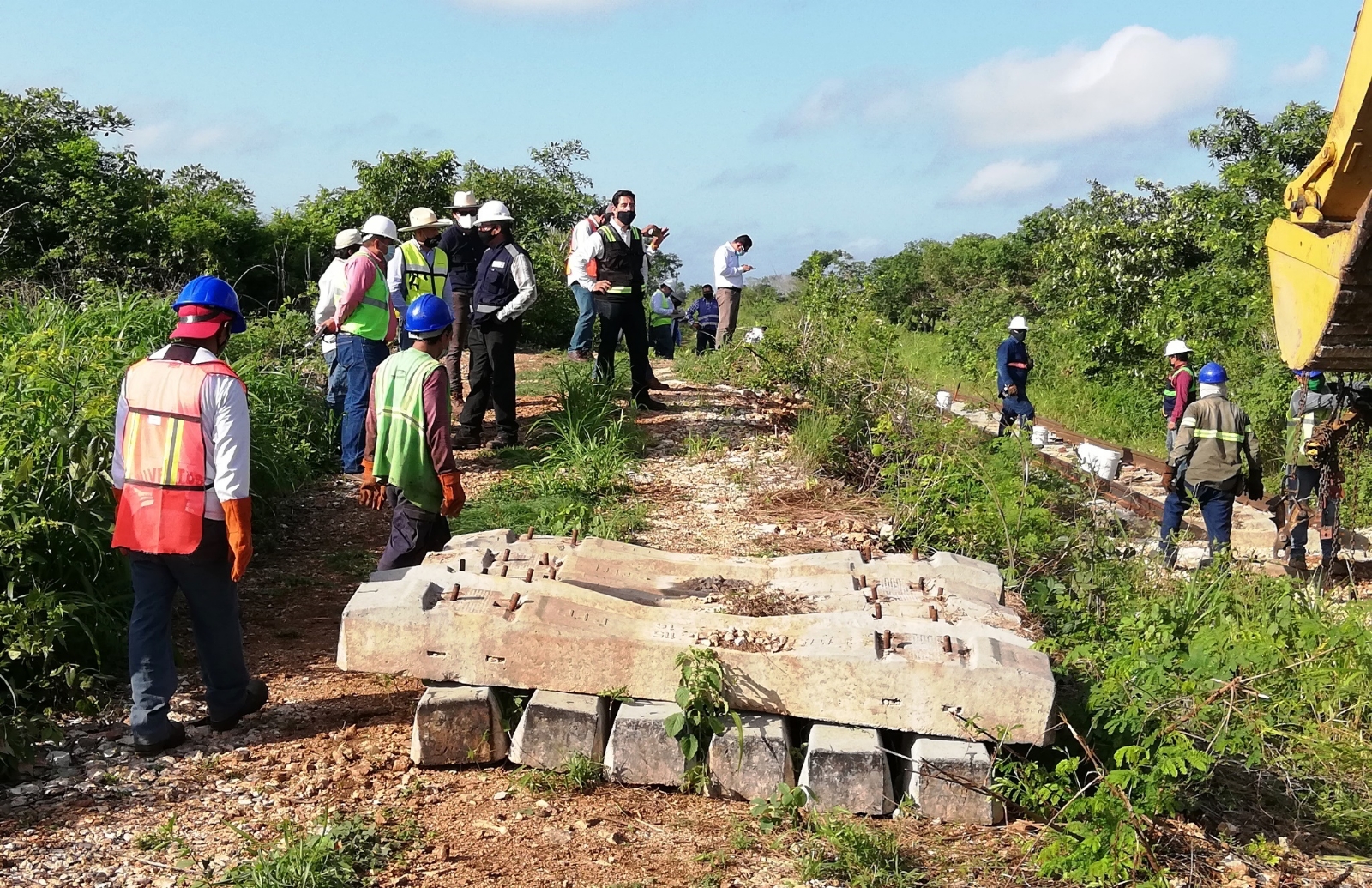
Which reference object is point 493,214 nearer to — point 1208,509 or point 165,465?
point 165,465

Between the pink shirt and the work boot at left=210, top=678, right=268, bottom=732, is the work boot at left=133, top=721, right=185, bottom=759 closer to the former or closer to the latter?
the work boot at left=210, top=678, right=268, bottom=732

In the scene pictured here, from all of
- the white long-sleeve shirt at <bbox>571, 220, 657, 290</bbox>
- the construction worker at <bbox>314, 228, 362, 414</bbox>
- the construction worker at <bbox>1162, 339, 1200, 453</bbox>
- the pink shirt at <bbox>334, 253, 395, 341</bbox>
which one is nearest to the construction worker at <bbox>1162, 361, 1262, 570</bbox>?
the construction worker at <bbox>1162, 339, 1200, 453</bbox>

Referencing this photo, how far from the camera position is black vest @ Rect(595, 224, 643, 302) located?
936 cm

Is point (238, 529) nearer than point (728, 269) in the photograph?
Yes

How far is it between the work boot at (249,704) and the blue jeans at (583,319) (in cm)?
630

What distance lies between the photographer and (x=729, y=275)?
14305 millimetres

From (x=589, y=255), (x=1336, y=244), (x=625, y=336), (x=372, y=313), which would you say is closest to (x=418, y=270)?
(x=372, y=313)

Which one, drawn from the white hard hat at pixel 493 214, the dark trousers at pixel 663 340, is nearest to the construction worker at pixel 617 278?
the white hard hat at pixel 493 214

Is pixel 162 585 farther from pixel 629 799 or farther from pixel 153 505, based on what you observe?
pixel 629 799

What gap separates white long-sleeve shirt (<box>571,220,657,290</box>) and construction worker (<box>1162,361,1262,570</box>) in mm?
4520

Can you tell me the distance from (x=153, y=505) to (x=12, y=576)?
2.98 feet

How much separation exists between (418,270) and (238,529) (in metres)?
A: 4.28

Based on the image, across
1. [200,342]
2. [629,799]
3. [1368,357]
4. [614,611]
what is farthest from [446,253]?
[1368,357]

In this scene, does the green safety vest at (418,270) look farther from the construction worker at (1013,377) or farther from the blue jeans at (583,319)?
the construction worker at (1013,377)
